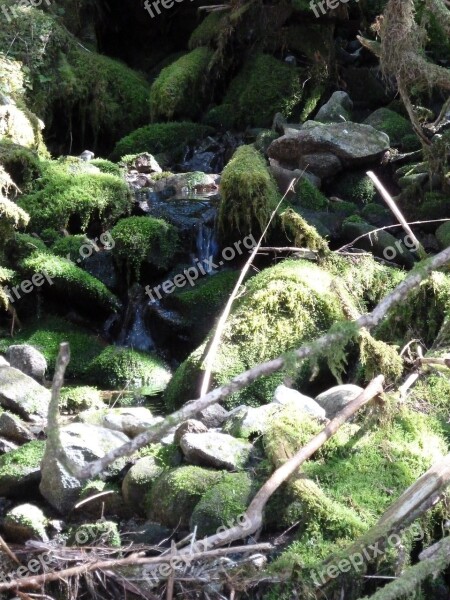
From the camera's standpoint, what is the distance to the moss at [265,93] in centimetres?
1027

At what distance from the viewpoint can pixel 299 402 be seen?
466 cm

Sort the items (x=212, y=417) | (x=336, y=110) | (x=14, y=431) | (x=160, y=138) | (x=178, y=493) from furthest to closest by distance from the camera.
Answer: (x=160, y=138) → (x=336, y=110) → (x=14, y=431) → (x=212, y=417) → (x=178, y=493)

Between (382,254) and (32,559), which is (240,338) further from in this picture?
(32,559)

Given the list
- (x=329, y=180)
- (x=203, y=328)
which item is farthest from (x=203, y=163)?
(x=203, y=328)

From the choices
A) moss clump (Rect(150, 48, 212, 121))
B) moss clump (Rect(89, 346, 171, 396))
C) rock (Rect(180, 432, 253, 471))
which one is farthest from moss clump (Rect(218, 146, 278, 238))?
moss clump (Rect(150, 48, 212, 121))

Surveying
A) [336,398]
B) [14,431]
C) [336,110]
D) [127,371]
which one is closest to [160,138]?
[336,110]

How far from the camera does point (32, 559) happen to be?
3678mm

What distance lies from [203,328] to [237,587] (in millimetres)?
3704

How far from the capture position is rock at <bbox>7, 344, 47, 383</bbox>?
6328 millimetres

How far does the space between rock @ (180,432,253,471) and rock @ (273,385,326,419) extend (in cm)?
39

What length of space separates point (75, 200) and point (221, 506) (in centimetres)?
471

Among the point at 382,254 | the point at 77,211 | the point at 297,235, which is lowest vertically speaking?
the point at 382,254

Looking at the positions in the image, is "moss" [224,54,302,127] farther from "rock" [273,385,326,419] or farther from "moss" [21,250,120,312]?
"rock" [273,385,326,419]

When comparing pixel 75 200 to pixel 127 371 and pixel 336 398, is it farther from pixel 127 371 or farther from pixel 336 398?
pixel 336 398
